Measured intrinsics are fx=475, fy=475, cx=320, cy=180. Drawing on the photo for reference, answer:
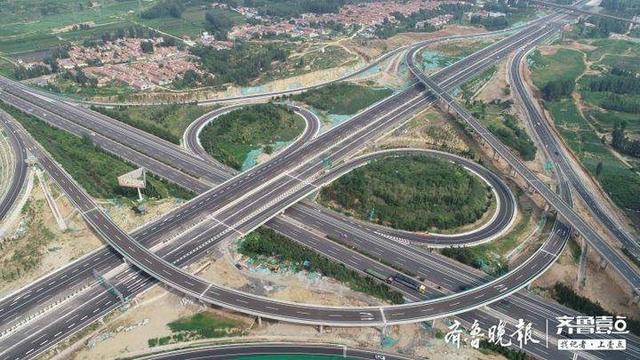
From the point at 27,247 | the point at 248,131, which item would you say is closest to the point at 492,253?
the point at 248,131

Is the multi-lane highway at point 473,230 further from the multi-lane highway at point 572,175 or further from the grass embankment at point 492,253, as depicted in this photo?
the multi-lane highway at point 572,175

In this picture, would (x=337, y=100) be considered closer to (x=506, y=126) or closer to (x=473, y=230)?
(x=506, y=126)

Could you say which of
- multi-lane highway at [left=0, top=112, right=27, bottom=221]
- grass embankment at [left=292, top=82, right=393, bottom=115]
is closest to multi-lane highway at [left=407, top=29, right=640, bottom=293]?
grass embankment at [left=292, top=82, right=393, bottom=115]

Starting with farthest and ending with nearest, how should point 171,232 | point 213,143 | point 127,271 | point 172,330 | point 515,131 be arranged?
point 515,131
point 213,143
point 171,232
point 127,271
point 172,330

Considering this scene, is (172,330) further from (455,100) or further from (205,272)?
(455,100)

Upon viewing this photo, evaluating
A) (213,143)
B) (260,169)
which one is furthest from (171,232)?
(213,143)

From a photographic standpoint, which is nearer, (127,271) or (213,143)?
(127,271)
